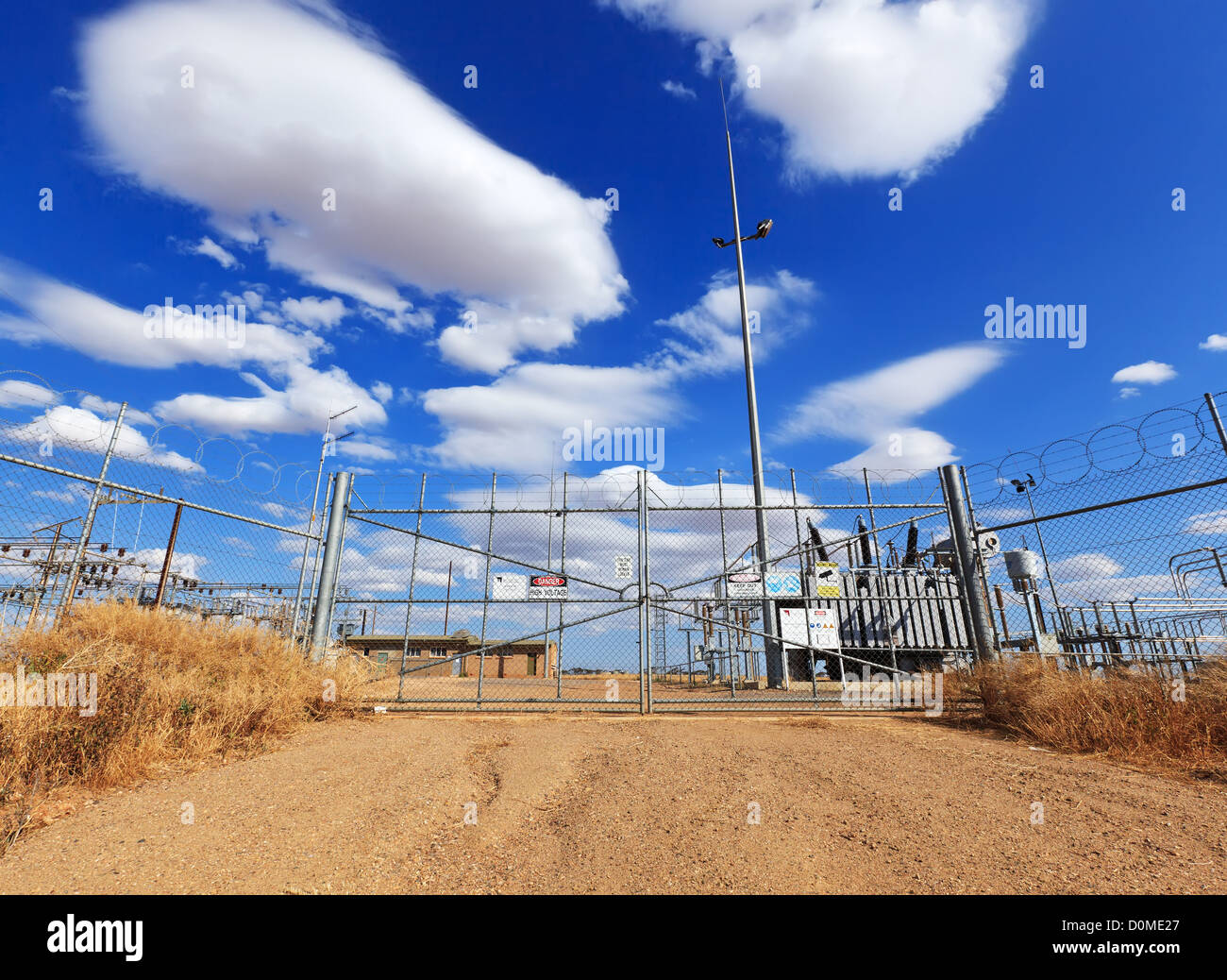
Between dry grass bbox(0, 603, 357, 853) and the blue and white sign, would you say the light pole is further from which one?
dry grass bbox(0, 603, 357, 853)

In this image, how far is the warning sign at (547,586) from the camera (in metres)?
8.54

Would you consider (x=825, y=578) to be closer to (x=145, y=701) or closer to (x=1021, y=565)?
(x=1021, y=565)

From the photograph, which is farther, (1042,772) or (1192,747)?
(1192,747)

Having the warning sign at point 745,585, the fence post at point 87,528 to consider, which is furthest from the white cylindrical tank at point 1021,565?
the fence post at point 87,528

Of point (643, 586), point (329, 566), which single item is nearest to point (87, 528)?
point (329, 566)

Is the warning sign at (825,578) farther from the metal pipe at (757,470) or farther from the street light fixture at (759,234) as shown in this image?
the street light fixture at (759,234)

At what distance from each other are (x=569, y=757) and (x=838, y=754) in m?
2.54

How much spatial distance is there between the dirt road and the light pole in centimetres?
326

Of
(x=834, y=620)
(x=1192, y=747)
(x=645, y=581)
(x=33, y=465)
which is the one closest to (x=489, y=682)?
(x=645, y=581)

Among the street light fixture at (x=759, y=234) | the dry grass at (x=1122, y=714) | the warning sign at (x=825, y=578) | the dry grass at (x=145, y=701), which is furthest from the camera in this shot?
the street light fixture at (x=759, y=234)

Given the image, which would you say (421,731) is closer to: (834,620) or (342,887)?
(342,887)

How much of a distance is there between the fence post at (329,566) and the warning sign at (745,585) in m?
6.05

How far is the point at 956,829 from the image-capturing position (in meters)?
3.57
